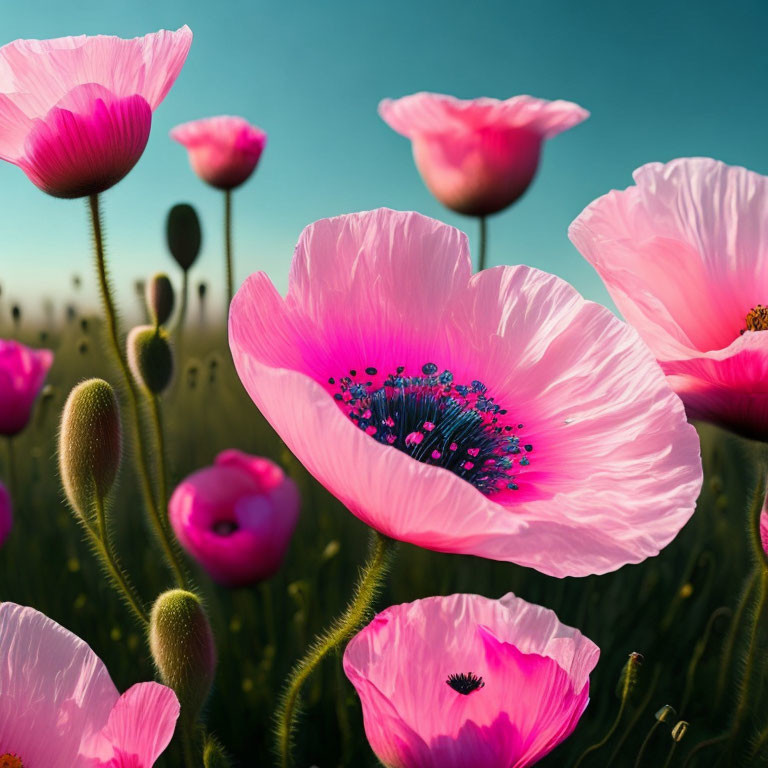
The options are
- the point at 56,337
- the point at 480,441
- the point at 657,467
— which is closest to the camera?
the point at 657,467

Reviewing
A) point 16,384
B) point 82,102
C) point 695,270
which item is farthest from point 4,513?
point 695,270

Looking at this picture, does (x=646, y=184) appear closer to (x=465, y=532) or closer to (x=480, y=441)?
(x=480, y=441)

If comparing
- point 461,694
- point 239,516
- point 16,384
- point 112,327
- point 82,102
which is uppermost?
point 82,102

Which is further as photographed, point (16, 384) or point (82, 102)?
point (16, 384)

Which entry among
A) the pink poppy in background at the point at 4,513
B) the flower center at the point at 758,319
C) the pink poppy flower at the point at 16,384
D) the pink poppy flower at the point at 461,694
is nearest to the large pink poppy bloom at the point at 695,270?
the flower center at the point at 758,319

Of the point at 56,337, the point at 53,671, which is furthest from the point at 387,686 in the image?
the point at 56,337

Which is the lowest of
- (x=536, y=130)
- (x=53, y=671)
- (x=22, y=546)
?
(x=22, y=546)

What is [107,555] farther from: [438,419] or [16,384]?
[16,384]
